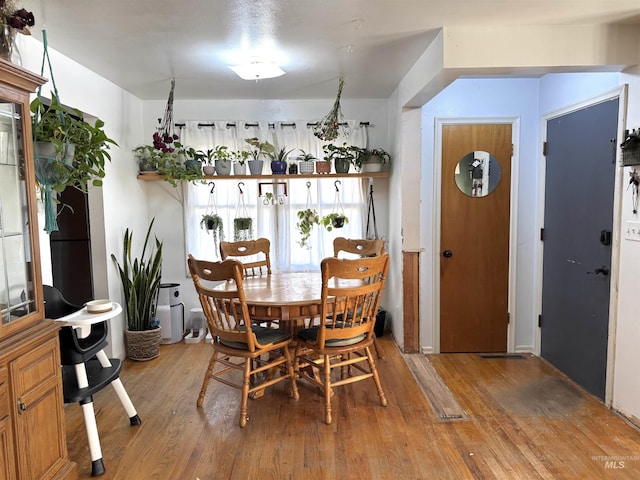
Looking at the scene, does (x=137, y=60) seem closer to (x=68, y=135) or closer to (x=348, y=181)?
(x=68, y=135)

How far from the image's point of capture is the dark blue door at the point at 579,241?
2.87m

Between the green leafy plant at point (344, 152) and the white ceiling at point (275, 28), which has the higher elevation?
the white ceiling at point (275, 28)

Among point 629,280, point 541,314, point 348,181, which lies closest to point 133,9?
point 348,181

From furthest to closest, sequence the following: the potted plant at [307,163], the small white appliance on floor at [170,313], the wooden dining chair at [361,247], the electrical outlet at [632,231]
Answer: the potted plant at [307,163] → the small white appliance on floor at [170,313] → the wooden dining chair at [361,247] → the electrical outlet at [632,231]

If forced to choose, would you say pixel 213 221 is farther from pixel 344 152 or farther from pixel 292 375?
pixel 292 375

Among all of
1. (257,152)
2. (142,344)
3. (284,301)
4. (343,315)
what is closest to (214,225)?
(257,152)

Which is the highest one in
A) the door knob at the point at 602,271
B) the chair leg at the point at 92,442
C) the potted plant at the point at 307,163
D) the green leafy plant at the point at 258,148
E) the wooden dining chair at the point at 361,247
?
the green leafy plant at the point at 258,148

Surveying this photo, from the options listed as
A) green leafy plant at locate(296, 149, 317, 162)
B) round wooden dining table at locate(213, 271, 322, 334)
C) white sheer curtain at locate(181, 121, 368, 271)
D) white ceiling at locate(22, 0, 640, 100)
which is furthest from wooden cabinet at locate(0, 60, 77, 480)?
green leafy plant at locate(296, 149, 317, 162)

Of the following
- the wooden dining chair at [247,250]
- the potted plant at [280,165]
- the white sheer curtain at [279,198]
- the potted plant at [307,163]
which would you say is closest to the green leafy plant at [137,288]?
the wooden dining chair at [247,250]

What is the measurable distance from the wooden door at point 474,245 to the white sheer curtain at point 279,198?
0.95 meters

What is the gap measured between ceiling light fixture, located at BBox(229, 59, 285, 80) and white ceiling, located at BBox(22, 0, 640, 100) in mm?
88

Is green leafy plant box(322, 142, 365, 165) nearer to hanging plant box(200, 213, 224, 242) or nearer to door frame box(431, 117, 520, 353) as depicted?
A: door frame box(431, 117, 520, 353)

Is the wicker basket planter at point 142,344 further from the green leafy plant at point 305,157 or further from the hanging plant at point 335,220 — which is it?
the green leafy plant at point 305,157

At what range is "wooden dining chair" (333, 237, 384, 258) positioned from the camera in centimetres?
365
